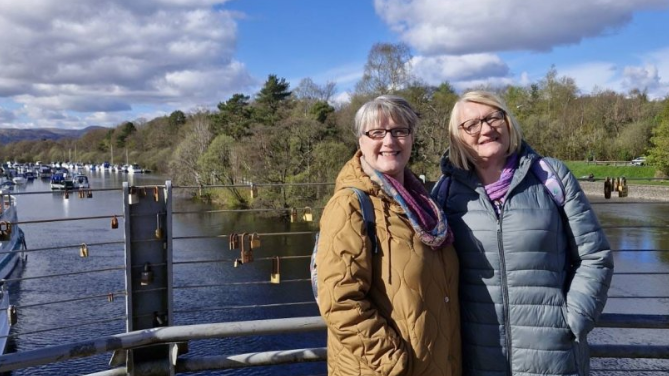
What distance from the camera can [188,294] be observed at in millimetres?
14703

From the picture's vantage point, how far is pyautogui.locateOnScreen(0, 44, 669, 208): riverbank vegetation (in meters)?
26.5

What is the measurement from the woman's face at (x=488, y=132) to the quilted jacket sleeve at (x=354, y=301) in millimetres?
643

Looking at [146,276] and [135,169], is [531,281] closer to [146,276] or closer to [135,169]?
[146,276]

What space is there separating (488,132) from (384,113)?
0.45 metres

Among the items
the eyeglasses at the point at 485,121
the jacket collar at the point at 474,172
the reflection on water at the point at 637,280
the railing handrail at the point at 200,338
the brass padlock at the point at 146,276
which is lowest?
the reflection on water at the point at 637,280

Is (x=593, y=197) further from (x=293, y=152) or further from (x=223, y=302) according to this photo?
(x=223, y=302)

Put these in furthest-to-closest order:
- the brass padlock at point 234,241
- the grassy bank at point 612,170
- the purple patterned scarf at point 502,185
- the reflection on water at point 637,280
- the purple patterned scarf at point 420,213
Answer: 1. the grassy bank at point 612,170
2. the reflection on water at point 637,280
3. the brass padlock at point 234,241
4. the purple patterned scarf at point 502,185
5. the purple patterned scarf at point 420,213

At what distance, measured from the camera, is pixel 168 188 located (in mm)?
2389

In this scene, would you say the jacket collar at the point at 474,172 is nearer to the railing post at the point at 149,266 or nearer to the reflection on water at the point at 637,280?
the railing post at the point at 149,266

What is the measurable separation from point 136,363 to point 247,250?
1057mm

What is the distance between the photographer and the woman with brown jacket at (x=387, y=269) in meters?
1.55

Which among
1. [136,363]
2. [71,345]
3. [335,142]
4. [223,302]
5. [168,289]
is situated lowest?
[223,302]

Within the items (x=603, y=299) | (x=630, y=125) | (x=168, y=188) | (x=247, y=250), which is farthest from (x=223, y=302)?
(x=630, y=125)

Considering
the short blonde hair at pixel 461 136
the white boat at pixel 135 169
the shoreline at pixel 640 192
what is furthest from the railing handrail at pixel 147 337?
the white boat at pixel 135 169
